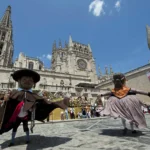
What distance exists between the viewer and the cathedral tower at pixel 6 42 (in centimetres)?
4128

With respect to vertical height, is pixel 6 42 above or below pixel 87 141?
above

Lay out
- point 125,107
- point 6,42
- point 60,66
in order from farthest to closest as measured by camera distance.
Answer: point 60,66 < point 6,42 < point 125,107

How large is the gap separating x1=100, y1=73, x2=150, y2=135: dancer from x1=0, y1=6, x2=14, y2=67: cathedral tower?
40.5m

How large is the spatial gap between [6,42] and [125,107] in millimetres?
48684

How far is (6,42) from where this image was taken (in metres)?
44.9

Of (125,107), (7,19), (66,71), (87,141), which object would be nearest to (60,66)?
(66,71)

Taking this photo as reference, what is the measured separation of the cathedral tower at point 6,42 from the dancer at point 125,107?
40.5 m

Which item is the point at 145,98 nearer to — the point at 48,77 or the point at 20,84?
the point at 48,77

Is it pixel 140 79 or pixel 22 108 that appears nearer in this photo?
pixel 22 108

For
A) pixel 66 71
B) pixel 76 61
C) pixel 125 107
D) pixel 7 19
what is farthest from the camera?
pixel 7 19

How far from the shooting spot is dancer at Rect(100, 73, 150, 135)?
10.8 feet

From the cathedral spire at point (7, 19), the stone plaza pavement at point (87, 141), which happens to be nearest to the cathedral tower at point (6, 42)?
the cathedral spire at point (7, 19)

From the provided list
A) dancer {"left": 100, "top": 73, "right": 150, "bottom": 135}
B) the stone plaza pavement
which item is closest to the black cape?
the stone plaza pavement

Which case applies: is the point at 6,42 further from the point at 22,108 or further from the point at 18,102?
the point at 22,108
